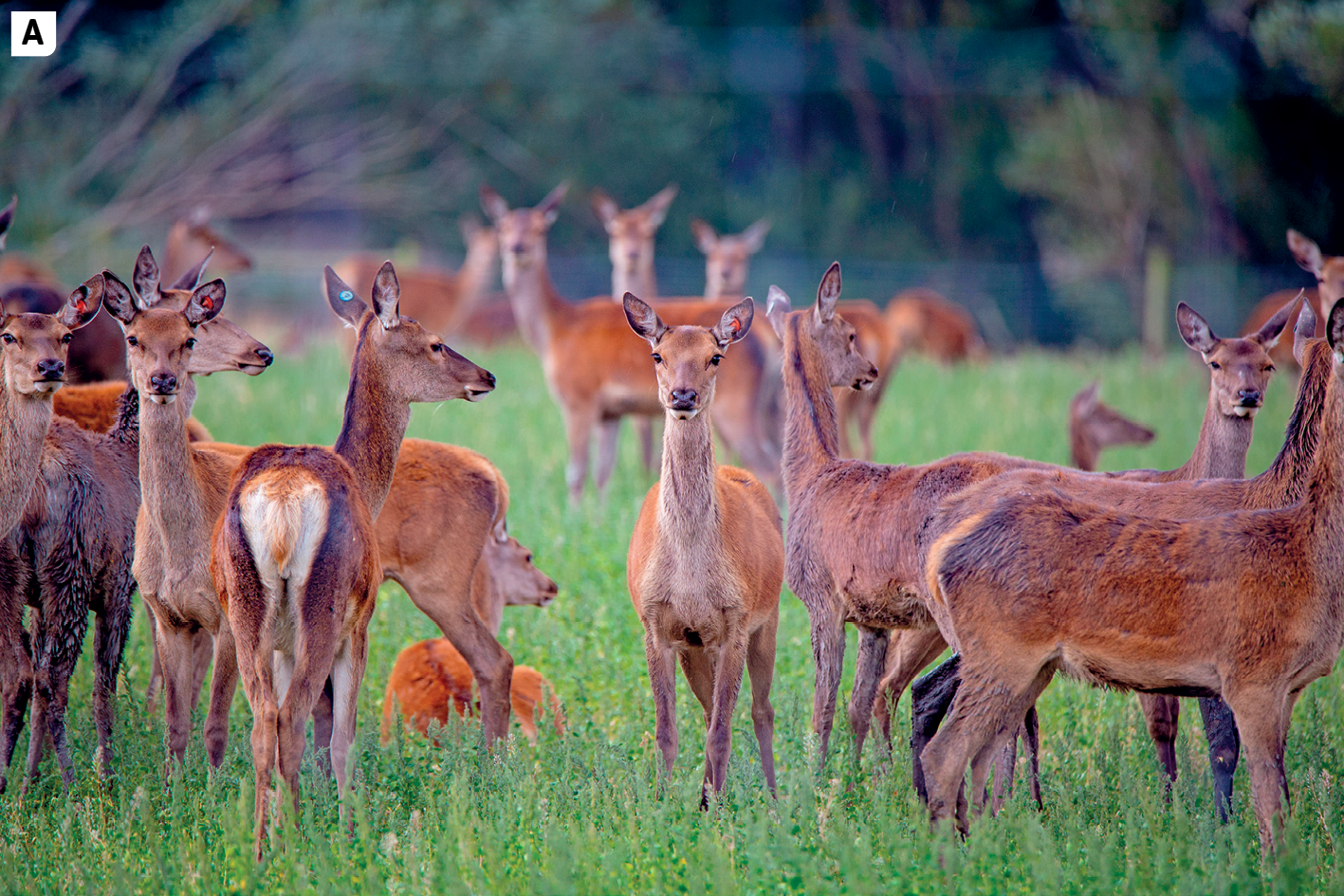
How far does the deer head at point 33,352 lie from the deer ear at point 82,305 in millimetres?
24

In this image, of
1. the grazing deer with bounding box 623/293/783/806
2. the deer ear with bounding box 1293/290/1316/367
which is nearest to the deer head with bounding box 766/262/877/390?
the grazing deer with bounding box 623/293/783/806

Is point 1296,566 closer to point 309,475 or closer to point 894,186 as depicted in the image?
point 309,475

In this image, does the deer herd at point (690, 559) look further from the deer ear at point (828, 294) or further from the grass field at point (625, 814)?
the grass field at point (625, 814)

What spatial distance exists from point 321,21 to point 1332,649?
23.0 m

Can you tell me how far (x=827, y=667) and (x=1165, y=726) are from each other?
1.36 m

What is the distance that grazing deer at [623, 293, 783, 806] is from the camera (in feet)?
17.1

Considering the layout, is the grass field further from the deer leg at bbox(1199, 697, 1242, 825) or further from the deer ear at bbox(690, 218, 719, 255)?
the deer ear at bbox(690, 218, 719, 255)

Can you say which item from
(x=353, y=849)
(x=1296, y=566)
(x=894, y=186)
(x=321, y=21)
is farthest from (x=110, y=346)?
(x=894, y=186)

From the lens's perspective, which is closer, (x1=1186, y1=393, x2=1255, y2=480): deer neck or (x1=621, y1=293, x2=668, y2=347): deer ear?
(x1=621, y1=293, x2=668, y2=347): deer ear

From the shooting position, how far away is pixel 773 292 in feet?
21.9

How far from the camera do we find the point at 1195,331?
21.3ft

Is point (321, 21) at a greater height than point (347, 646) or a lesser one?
greater

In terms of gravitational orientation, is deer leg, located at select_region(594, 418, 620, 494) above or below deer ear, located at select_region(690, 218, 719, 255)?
below

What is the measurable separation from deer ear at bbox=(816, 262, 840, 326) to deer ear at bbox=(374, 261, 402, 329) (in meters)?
1.81
